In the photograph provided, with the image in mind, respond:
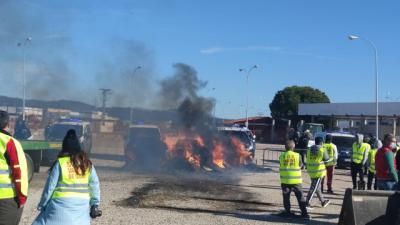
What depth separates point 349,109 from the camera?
58.8 m

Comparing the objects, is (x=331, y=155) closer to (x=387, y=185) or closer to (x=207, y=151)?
(x=387, y=185)

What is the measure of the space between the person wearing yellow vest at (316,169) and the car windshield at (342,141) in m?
15.0

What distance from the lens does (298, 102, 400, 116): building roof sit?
52.6 metres

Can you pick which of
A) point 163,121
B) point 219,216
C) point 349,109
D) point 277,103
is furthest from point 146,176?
point 277,103

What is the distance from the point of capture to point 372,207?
8.73 meters

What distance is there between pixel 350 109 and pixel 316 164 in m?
47.8

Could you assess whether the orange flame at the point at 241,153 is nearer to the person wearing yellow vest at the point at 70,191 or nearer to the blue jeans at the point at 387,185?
the blue jeans at the point at 387,185

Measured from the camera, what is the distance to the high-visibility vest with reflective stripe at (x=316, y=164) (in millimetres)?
12555

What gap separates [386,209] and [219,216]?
11.0 ft

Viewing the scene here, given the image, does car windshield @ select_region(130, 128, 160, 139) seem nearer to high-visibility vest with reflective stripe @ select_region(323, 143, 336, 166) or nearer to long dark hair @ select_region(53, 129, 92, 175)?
high-visibility vest with reflective stripe @ select_region(323, 143, 336, 166)

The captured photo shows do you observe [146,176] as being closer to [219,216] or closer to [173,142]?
[173,142]

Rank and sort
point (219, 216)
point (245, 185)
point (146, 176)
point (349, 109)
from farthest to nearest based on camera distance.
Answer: point (349, 109)
point (146, 176)
point (245, 185)
point (219, 216)

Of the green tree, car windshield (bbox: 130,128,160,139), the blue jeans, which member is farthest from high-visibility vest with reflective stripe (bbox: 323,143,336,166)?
the green tree

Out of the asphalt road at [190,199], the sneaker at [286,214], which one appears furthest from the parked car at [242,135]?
the sneaker at [286,214]
